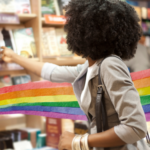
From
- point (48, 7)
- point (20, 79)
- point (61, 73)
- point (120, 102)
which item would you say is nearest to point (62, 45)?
point (48, 7)

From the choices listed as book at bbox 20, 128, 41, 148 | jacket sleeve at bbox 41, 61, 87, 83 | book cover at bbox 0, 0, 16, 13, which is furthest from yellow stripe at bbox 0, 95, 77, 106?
book cover at bbox 0, 0, 16, 13

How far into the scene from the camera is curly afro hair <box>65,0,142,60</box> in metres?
0.83

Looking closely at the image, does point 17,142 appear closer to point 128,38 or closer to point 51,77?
point 51,77

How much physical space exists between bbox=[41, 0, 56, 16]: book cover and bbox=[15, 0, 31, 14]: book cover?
7.7 inches

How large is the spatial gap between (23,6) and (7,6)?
22cm

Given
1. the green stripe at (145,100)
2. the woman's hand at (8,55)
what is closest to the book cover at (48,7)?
the woman's hand at (8,55)

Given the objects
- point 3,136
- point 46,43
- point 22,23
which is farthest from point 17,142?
point 22,23

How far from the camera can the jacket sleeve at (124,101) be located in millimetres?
748

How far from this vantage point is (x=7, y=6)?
1736 millimetres

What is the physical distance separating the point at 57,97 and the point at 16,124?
36.2 inches

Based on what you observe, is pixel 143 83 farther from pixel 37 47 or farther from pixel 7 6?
pixel 7 6

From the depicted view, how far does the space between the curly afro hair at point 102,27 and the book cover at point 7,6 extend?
982 mm

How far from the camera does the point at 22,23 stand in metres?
2.14

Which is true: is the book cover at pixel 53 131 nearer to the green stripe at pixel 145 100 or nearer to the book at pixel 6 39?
the book at pixel 6 39
